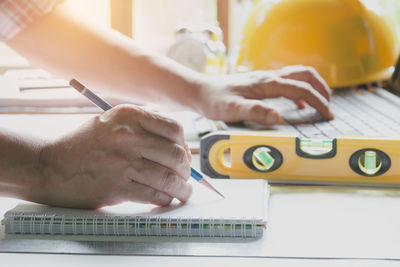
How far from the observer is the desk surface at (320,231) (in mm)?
529

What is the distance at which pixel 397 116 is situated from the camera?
3.05ft

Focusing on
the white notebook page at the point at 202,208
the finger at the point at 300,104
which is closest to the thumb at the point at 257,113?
the finger at the point at 300,104

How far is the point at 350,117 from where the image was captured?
95 cm

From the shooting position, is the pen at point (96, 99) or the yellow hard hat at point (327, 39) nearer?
the pen at point (96, 99)

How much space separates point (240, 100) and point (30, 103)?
40cm

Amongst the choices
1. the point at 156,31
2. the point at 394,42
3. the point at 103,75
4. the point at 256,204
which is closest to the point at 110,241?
the point at 256,204

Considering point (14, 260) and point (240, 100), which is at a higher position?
point (240, 100)

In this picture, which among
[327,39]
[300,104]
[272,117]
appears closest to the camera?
[272,117]

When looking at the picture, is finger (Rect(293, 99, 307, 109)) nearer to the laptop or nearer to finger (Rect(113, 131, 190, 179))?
the laptop

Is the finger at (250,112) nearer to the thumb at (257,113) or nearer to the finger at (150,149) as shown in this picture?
the thumb at (257,113)

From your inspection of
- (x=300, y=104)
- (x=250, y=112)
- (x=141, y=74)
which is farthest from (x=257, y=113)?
(x=141, y=74)

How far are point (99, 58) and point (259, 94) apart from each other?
0.29 metres

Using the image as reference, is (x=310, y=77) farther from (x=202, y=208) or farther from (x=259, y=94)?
(x=202, y=208)

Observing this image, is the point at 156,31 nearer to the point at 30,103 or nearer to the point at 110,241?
the point at 30,103
